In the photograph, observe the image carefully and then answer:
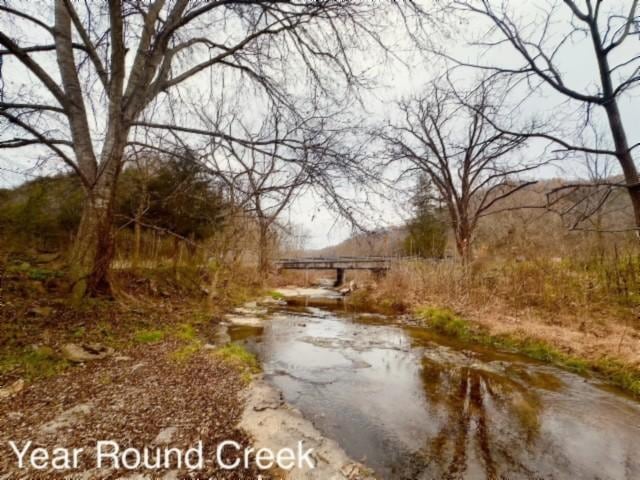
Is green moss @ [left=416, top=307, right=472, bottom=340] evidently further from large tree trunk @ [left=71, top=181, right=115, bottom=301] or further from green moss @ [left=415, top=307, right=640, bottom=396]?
large tree trunk @ [left=71, top=181, right=115, bottom=301]

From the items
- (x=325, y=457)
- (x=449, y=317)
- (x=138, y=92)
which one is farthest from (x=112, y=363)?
(x=449, y=317)

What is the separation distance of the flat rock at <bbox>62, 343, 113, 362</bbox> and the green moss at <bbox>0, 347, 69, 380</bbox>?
0.11m

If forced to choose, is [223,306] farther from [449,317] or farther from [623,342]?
[623,342]

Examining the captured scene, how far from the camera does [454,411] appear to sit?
3.74 m

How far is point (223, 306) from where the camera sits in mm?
9953

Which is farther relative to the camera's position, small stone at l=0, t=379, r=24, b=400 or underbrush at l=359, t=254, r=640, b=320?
underbrush at l=359, t=254, r=640, b=320

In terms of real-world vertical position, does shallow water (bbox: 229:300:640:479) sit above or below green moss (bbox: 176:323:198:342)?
below

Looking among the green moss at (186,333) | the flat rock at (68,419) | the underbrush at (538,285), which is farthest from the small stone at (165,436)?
the underbrush at (538,285)

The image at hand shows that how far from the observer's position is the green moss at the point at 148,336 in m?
4.79

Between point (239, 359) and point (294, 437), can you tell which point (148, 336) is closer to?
point (239, 359)

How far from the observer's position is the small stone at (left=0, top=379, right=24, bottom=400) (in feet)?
8.97

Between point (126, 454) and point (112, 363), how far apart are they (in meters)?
2.01

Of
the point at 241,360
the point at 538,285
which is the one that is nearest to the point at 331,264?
the point at 538,285

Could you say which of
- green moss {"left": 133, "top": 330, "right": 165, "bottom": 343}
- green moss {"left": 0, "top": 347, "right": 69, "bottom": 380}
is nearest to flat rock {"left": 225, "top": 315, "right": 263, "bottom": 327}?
green moss {"left": 133, "top": 330, "right": 165, "bottom": 343}
